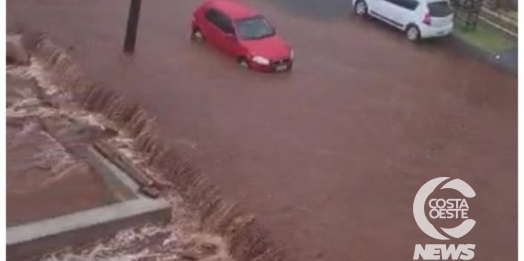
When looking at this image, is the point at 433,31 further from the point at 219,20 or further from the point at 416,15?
the point at 219,20

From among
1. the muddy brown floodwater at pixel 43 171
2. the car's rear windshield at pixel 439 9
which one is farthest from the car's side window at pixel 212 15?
the car's rear windshield at pixel 439 9

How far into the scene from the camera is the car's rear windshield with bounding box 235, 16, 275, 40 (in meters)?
17.9

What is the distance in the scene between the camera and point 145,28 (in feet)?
62.3

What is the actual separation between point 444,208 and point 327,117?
3177 mm

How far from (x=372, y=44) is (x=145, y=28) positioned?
4533mm

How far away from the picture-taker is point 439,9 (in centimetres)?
1967

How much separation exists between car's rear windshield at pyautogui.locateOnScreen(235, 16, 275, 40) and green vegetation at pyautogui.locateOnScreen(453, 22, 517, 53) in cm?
429

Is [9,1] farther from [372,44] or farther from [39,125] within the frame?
[372,44]

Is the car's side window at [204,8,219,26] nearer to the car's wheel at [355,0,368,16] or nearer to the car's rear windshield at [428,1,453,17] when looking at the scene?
the car's wheel at [355,0,368,16]

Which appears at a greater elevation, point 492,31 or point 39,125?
point 492,31

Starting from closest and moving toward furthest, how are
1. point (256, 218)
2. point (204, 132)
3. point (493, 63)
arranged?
point (256, 218)
point (204, 132)
point (493, 63)

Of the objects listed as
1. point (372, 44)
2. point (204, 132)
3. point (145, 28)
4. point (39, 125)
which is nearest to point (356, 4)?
point (372, 44)

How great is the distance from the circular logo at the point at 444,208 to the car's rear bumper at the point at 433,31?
5.63 metres

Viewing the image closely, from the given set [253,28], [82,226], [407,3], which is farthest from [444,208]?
[407,3]
